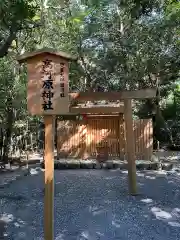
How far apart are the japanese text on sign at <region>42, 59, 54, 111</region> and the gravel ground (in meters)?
2.09

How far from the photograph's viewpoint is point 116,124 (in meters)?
13.0

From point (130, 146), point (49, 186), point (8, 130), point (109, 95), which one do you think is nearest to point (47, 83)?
point (49, 186)

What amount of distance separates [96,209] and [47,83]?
116 inches

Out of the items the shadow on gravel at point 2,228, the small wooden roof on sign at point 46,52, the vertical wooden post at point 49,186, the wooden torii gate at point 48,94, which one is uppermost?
the small wooden roof on sign at point 46,52

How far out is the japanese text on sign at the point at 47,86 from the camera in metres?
4.46

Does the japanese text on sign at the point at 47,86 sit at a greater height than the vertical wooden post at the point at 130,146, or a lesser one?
greater

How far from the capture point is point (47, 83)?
452cm

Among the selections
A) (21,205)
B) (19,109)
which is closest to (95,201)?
(21,205)

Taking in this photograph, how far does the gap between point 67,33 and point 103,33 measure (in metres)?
1.67

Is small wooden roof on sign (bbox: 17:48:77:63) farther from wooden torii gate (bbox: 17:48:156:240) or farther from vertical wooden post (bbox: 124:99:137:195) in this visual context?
vertical wooden post (bbox: 124:99:137:195)

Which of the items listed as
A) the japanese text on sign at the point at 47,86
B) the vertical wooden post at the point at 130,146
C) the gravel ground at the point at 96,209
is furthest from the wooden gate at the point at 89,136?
the japanese text on sign at the point at 47,86

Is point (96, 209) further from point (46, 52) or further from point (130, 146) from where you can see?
point (46, 52)

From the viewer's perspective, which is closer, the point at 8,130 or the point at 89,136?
the point at 89,136

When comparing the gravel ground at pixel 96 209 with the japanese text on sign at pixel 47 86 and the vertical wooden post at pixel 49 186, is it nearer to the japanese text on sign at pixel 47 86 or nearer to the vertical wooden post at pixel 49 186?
the vertical wooden post at pixel 49 186
